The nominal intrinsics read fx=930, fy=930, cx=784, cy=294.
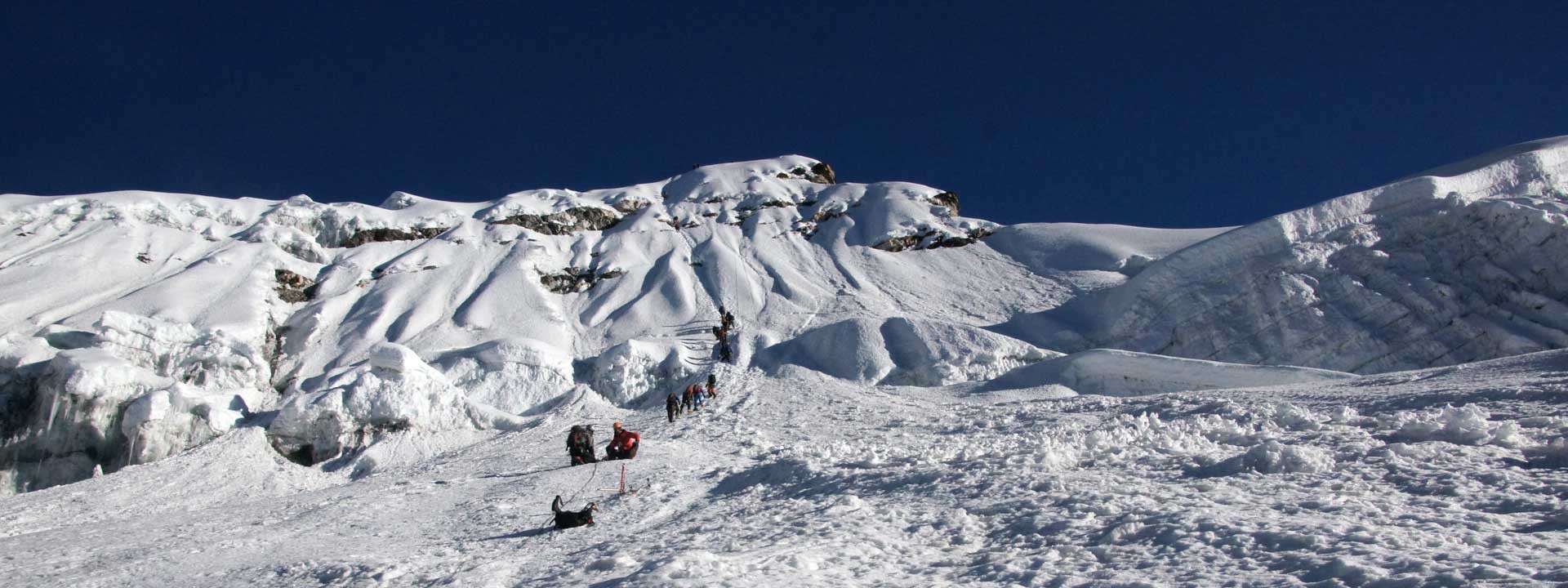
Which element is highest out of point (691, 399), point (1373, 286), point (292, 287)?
point (292, 287)

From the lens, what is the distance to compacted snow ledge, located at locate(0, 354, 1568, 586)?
7359mm

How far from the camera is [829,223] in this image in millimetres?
51875

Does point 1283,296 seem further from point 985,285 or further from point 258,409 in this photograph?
point 258,409

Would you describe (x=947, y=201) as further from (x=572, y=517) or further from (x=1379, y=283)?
(x=572, y=517)

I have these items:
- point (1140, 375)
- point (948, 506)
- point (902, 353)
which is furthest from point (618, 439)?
point (1140, 375)

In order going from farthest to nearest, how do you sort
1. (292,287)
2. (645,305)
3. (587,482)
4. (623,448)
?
(292,287) < (645,305) < (623,448) < (587,482)

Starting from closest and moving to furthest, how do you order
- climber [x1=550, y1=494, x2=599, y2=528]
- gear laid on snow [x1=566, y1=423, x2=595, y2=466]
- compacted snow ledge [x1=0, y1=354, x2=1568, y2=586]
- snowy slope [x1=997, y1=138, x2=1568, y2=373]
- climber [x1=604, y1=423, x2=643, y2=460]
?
compacted snow ledge [x1=0, y1=354, x2=1568, y2=586], climber [x1=550, y1=494, x2=599, y2=528], climber [x1=604, y1=423, x2=643, y2=460], gear laid on snow [x1=566, y1=423, x2=595, y2=466], snowy slope [x1=997, y1=138, x2=1568, y2=373]

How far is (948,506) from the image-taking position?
10.2 m

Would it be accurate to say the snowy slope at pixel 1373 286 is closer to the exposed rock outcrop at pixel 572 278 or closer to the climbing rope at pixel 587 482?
the exposed rock outcrop at pixel 572 278

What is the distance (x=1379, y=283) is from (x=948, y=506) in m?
24.9

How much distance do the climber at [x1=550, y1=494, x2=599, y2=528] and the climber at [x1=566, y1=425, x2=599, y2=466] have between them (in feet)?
16.4

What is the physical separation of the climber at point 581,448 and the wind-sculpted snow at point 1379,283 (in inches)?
768

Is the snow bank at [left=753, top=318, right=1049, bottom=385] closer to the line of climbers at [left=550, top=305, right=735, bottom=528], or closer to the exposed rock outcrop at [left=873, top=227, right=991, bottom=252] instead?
the line of climbers at [left=550, top=305, right=735, bottom=528]

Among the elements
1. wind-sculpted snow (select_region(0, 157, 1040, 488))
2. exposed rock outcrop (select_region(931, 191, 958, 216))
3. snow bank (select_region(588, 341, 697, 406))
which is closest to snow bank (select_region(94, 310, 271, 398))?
wind-sculpted snow (select_region(0, 157, 1040, 488))
